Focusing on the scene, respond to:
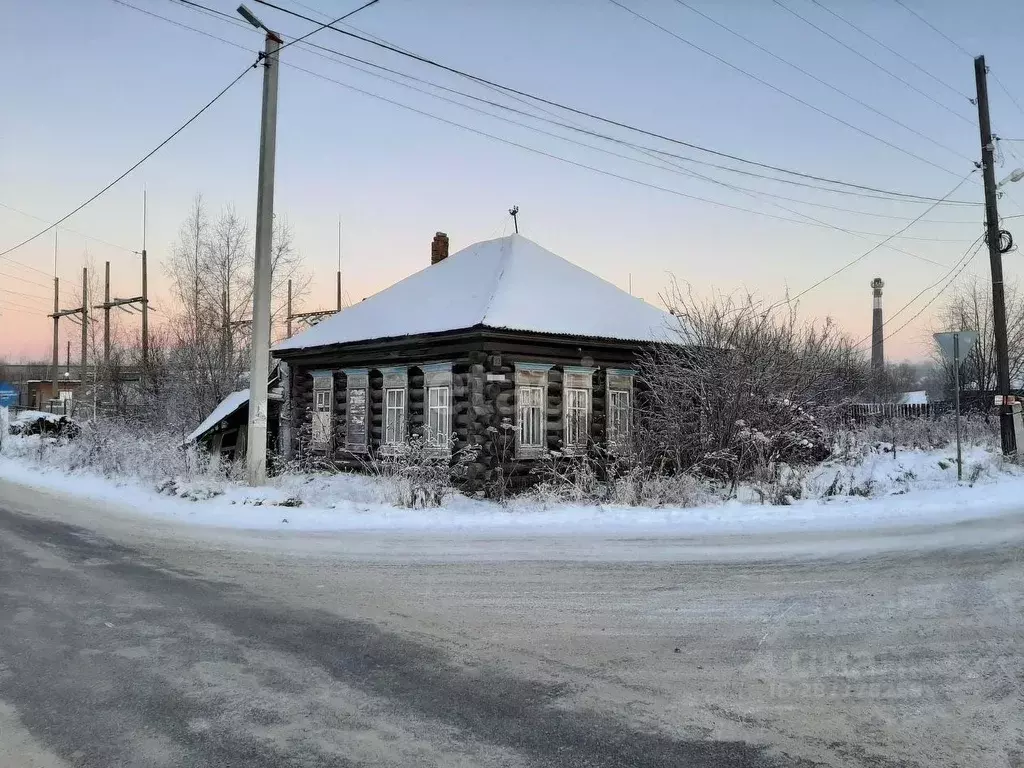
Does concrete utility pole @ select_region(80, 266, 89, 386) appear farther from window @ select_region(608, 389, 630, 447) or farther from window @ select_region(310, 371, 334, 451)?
window @ select_region(608, 389, 630, 447)

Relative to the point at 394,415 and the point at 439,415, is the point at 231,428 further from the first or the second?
the point at 439,415

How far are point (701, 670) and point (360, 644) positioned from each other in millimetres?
2408

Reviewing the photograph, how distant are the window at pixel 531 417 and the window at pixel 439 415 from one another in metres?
1.60

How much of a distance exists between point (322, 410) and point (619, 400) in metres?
8.12

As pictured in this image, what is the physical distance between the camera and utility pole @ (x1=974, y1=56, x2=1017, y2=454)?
19.0 metres

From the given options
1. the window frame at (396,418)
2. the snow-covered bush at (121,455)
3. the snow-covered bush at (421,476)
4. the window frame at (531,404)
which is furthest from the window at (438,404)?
the snow-covered bush at (121,455)

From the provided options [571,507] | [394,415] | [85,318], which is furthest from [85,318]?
[571,507]

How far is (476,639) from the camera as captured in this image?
539cm

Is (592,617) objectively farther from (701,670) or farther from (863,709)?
(863,709)

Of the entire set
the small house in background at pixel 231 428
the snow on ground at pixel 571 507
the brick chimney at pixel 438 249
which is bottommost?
the snow on ground at pixel 571 507

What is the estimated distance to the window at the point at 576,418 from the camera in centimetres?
1686

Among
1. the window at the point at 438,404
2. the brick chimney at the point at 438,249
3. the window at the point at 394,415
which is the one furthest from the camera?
the brick chimney at the point at 438,249

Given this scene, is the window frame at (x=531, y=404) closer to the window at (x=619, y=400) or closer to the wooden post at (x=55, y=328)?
the window at (x=619, y=400)

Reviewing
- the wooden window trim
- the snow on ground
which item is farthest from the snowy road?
the wooden window trim
